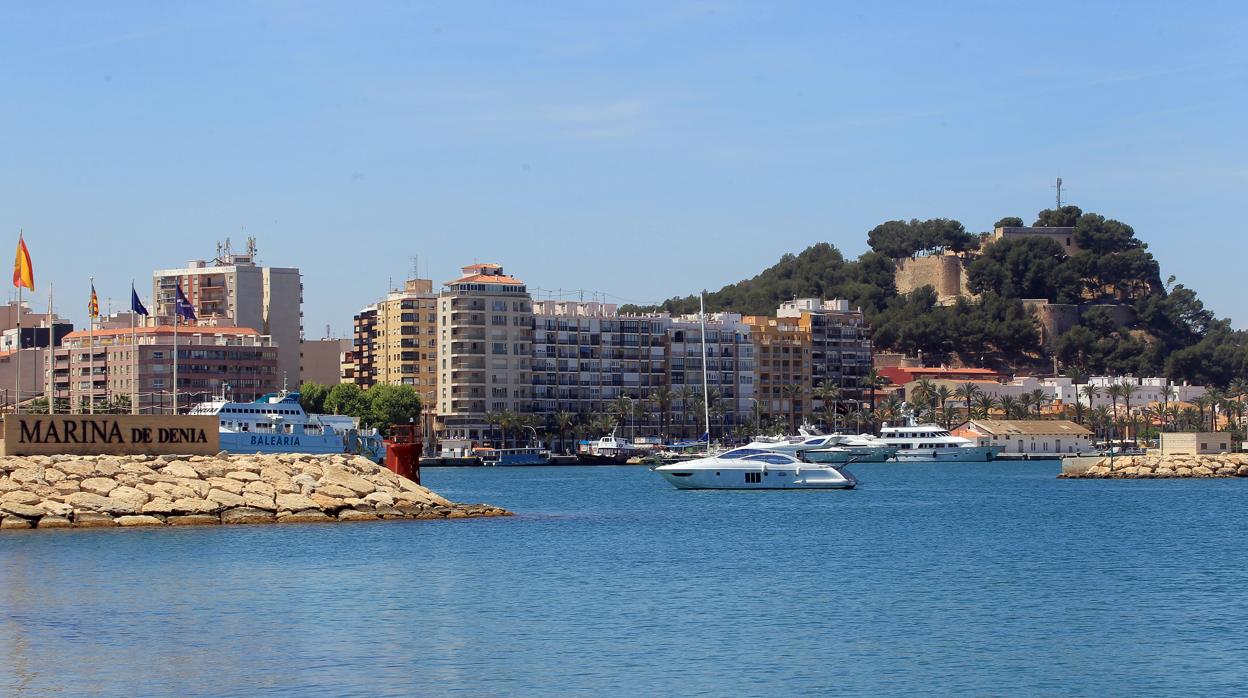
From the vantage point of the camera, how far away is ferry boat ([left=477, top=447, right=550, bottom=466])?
498 feet

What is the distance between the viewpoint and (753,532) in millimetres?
56062

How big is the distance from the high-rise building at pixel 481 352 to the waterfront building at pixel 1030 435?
42.3 meters

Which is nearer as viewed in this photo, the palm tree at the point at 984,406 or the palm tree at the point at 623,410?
the palm tree at the point at 623,410

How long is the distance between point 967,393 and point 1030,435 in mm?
19473

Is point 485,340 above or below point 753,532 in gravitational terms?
above

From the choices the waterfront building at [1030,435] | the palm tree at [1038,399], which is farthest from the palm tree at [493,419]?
the palm tree at [1038,399]

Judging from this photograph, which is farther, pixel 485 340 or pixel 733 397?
pixel 733 397

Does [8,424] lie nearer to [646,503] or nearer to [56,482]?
[56,482]

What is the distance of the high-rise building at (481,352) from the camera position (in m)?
165

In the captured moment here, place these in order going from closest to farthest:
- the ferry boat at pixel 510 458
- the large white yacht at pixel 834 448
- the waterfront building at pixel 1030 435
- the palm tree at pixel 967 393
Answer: the large white yacht at pixel 834 448 → the ferry boat at pixel 510 458 → the waterfront building at pixel 1030 435 → the palm tree at pixel 967 393

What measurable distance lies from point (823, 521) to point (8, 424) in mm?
27437

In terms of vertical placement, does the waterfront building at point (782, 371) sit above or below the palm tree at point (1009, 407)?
above

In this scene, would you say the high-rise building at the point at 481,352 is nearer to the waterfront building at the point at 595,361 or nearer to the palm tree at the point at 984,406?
the waterfront building at the point at 595,361

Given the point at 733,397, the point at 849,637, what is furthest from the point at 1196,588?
the point at 733,397
